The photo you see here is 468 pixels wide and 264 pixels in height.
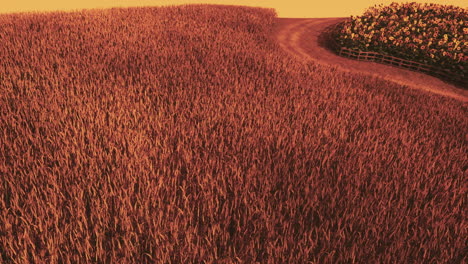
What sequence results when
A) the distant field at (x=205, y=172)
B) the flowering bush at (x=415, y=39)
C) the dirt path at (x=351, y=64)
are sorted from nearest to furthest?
the distant field at (x=205, y=172)
the dirt path at (x=351, y=64)
the flowering bush at (x=415, y=39)

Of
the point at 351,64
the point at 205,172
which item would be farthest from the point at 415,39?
the point at 205,172

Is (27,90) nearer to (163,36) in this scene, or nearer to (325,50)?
(163,36)

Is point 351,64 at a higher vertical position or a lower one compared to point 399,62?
lower

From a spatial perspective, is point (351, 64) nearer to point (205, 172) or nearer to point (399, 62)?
point (399, 62)

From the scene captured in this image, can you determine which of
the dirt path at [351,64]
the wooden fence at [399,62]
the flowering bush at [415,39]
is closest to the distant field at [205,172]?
the dirt path at [351,64]

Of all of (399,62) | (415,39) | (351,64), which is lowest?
(351,64)

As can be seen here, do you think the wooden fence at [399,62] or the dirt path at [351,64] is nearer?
the dirt path at [351,64]

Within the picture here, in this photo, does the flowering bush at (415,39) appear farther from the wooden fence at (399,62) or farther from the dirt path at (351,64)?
the dirt path at (351,64)

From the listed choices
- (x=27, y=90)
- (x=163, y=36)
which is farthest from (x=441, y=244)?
(x=163, y=36)
